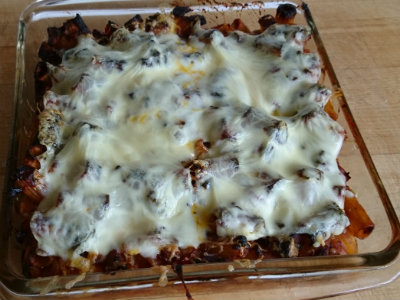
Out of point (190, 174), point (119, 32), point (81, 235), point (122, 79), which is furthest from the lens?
point (119, 32)

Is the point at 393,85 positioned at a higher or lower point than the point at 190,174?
lower

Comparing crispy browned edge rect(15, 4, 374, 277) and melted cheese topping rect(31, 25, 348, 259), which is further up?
melted cheese topping rect(31, 25, 348, 259)

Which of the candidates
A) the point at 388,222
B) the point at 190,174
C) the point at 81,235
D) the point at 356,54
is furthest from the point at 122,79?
the point at 356,54

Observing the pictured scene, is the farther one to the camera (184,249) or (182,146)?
(182,146)

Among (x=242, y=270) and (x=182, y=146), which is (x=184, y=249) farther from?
(x=182, y=146)

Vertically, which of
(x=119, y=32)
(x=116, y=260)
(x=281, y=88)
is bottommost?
(x=116, y=260)

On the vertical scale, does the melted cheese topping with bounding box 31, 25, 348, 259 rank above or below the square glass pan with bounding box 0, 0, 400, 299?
above

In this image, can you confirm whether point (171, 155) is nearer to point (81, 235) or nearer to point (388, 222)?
→ point (81, 235)

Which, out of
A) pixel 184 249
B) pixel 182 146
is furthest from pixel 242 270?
pixel 182 146
